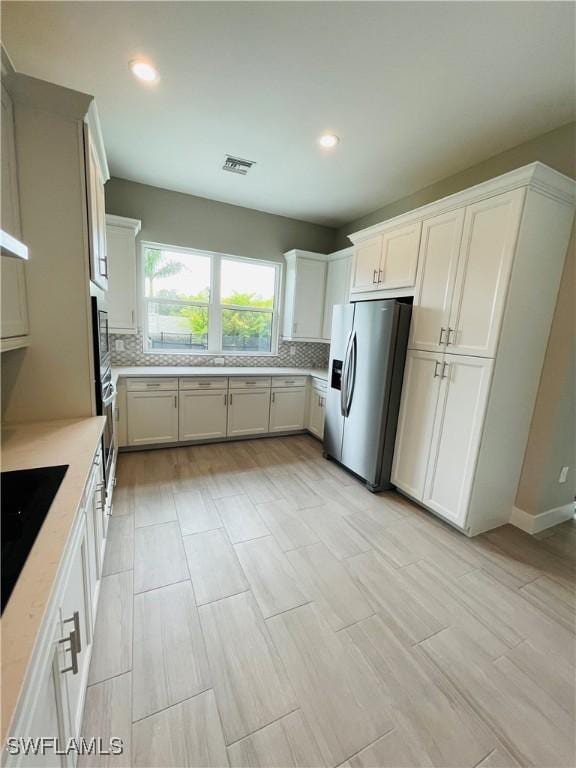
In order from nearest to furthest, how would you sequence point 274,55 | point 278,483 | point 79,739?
point 79,739 → point 274,55 → point 278,483

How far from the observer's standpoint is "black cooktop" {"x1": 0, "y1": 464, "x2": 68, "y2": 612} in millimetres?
759

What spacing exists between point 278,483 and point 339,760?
6.30ft

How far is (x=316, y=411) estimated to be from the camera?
405cm

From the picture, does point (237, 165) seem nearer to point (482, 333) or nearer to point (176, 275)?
point (176, 275)

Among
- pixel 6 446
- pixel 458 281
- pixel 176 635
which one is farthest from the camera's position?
pixel 458 281

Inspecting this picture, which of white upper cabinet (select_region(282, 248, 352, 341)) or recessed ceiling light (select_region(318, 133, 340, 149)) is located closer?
recessed ceiling light (select_region(318, 133, 340, 149))

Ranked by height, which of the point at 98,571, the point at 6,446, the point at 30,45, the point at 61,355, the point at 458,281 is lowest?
the point at 98,571

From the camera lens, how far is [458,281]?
228 centimetres

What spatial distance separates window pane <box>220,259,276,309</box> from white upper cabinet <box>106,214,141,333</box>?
3.61ft

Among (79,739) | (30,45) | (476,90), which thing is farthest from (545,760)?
(30,45)

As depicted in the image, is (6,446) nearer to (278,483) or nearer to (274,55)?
(278,483)

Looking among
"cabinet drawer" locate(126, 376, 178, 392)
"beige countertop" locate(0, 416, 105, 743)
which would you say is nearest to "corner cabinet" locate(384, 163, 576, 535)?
"beige countertop" locate(0, 416, 105, 743)

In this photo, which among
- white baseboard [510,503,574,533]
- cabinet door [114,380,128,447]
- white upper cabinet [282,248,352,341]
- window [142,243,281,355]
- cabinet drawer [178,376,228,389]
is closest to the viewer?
A: white baseboard [510,503,574,533]

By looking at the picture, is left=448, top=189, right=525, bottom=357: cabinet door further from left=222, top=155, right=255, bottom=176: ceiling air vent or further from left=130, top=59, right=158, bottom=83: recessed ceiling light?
left=130, top=59, right=158, bottom=83: recessed ceiling light
